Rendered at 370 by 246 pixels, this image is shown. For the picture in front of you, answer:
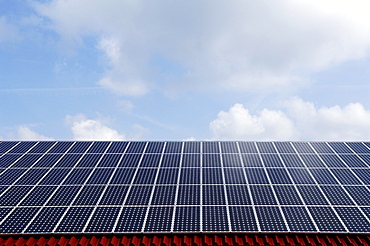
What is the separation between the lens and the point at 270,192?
574 inches

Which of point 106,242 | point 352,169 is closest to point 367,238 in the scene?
point 352,169

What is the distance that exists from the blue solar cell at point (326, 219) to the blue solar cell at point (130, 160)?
10.6 meters

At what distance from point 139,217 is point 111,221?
128cm

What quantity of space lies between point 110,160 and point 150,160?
2742mm

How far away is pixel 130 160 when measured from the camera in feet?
61.0

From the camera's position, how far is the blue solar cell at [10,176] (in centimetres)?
1589

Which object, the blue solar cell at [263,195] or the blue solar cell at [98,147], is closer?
the blue solar cell at [263,195]

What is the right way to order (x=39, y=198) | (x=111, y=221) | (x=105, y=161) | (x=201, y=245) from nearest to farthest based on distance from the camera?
(x=201, y=245)
(x=111, y=221)
(x=39, y=198)
(x=105, y=161)

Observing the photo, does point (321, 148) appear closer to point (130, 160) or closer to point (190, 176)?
point (190, 176)

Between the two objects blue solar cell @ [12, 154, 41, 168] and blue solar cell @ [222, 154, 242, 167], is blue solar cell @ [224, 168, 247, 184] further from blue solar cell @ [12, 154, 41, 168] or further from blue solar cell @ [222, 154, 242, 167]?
blue solar cell @ [12, 154, 41, 168]

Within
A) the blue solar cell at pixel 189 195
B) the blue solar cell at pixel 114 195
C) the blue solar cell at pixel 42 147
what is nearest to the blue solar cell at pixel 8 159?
the blue solar cell at pixel 42 147

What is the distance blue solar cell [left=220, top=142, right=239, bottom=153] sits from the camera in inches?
789

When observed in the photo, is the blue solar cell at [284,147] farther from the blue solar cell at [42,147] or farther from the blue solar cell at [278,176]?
the blue solar cell at [42,147]

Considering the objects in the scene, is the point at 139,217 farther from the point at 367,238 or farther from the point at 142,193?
the point at 367,238
